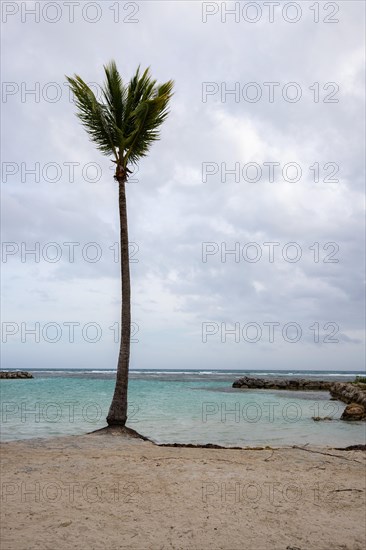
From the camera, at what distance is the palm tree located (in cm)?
1341

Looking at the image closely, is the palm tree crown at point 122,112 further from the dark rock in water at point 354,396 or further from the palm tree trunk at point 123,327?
the dark rock in water at point 354,396

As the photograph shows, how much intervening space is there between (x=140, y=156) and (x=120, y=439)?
8998 mm

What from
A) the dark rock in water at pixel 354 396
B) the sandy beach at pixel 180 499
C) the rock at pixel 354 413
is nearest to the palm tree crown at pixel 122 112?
the sandy beach at pixel 180 499

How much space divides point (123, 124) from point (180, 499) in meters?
11.3

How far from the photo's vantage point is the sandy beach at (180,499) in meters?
5.13

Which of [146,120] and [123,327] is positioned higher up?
[146,120]

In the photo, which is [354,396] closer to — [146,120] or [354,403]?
[354,403]

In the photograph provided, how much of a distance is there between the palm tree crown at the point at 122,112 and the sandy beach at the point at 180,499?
9067 millimetres

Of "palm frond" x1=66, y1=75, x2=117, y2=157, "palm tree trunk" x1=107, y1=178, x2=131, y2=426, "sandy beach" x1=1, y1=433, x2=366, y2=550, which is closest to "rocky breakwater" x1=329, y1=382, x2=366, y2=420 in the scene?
"sandy beach" x1=1, y1=433, x2=366, y2=550

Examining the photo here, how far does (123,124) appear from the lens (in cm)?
1411

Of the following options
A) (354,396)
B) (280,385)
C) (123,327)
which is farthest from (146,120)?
(280,385)

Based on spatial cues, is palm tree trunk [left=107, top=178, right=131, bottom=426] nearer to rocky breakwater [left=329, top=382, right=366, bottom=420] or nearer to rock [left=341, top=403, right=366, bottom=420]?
rock [left=341, top=403, right=366, bottom=420]

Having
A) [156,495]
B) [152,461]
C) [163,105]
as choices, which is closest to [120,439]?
[152,461]

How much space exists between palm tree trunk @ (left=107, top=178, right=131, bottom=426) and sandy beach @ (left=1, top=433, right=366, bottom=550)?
3.38m
